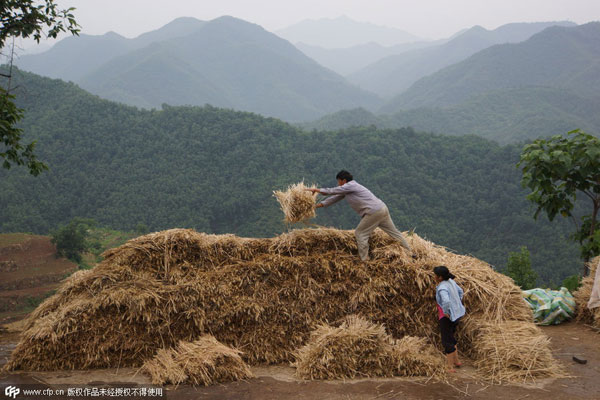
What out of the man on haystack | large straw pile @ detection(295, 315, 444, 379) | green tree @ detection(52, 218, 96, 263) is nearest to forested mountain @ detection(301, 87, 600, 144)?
green tree @ detection(52, 218, 96, 263)

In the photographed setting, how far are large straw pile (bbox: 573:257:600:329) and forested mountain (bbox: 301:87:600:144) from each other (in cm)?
6935

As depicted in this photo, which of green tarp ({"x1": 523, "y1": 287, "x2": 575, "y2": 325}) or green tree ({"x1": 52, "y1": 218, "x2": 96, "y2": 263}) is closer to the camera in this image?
green tarp ({"x1": 523, "y1": 287, "x2": 575, "y2": 325})

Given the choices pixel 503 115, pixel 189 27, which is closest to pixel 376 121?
pixel 503 115

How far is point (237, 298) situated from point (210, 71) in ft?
522

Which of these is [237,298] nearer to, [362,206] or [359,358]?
[359,358]

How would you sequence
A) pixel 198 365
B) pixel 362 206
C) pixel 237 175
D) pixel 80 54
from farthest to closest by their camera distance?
pixel 80 54 → pixel 237 175 → pixel 362 206 → pixel 198 365

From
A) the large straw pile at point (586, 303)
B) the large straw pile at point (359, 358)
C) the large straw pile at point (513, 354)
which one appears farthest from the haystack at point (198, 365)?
the large straw pile at point (586, 303)

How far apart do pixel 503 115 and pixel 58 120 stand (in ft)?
250

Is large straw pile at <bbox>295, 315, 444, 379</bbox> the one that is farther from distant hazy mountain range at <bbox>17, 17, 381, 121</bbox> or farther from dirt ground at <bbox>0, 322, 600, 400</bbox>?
distant hazy mountain range at <bbox>17, 17, 381, 121</bbox>

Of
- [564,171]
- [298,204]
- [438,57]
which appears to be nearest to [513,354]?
[298,204]

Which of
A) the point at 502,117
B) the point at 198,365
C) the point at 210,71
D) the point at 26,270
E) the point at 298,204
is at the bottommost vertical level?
the point at 26,270

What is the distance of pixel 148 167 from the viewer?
155ft

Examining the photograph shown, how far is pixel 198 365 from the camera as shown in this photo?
16.0 feet

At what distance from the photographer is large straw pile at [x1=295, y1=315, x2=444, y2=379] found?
4.97 m
